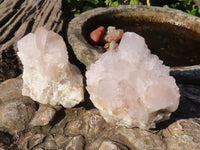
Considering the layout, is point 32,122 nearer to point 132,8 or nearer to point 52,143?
point 52,143

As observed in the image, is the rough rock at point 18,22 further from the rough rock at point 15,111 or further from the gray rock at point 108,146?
the gray rock at point 108,146

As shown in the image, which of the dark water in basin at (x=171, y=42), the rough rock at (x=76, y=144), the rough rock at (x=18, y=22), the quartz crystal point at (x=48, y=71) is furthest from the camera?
the dark water in basin at (x=171, y=42)

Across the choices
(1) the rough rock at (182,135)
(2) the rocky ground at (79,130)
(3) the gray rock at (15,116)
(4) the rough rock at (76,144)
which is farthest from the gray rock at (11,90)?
(1) the rough rock at (182,135)

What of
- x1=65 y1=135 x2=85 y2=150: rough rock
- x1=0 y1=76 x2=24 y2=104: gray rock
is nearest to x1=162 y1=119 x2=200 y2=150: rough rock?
x1=65 y1=135 x2=85 y2=150: rough rock

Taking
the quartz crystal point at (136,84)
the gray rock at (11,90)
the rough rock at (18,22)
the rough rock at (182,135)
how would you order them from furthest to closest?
the rough rock at (18,22) → the gray rock at (11,90) → the rough rock at (182,135) → the quartz crystal point at (136,84)

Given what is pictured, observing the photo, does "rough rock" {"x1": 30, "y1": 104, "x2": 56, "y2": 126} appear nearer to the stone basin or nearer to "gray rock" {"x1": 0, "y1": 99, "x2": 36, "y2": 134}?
"gray rock" {"x1": 0, "y1": 99, "x2": 36, "y2": 134}

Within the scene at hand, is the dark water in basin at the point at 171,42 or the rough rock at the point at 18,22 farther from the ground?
the rough rock at the point at 18,22
